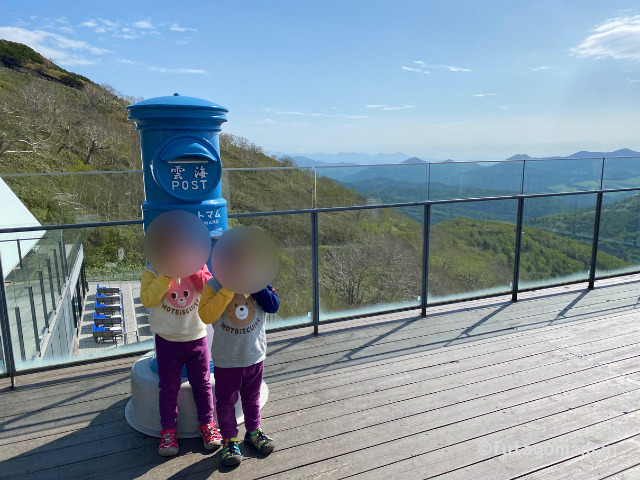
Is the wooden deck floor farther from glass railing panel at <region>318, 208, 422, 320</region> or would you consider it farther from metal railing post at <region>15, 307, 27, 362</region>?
glass railing panel at <region>318, 208, 422, 320</region>

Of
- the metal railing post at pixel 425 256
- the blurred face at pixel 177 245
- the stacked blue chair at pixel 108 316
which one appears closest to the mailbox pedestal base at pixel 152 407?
the blurred face at pixel 177 245

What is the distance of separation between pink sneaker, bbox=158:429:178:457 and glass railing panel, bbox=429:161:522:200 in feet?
22.8

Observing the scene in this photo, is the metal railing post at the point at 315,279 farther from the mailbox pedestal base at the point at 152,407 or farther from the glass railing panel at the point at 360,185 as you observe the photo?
the glass railing panel at the point at 360,185

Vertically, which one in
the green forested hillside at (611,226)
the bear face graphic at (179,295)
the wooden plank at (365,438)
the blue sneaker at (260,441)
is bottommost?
the wooden plank at (365,438)

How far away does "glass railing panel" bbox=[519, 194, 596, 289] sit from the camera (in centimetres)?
529

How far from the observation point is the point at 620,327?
423cm

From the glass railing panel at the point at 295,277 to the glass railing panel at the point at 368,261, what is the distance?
13 cm

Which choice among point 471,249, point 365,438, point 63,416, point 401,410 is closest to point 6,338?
point 63,416

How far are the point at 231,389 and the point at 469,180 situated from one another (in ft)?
24.4

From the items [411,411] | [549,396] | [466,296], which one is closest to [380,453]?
[411,411]

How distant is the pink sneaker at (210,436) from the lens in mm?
2512

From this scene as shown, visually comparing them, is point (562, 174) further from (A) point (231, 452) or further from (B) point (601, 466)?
(A) point (231, 452)

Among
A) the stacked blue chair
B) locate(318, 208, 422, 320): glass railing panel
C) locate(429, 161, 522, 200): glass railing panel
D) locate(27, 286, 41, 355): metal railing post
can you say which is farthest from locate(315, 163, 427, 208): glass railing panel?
locate(27, 286, 41, 355): metal railing post

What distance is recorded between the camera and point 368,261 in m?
5.50
